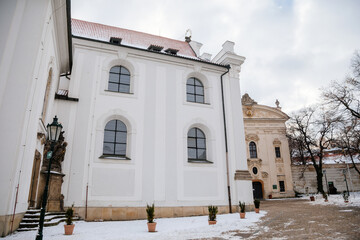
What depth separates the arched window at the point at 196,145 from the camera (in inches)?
632

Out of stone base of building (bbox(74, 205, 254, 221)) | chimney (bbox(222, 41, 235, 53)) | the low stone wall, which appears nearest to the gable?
the low stone wall

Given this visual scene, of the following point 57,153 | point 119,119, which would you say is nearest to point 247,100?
point 119,119

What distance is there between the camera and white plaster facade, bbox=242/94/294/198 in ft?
114

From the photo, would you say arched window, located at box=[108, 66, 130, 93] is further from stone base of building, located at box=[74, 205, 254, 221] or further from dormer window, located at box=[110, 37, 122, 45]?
stone base of building, located at box=[74, 205, 254, 221]

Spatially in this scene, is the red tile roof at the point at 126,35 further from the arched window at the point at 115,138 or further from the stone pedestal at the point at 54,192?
the stone pedestal at the point at 54,192

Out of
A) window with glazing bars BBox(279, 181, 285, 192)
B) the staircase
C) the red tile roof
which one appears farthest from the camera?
window with glazing bars BBox(279, 181, 285, 192)

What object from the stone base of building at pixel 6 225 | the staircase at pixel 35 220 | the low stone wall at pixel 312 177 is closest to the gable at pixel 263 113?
the low stone wall at pixel 312 177

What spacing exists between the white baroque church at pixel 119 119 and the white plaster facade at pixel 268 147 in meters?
19.9

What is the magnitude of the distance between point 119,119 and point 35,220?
6.83 m

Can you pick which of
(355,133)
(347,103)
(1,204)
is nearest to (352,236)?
(1,204)

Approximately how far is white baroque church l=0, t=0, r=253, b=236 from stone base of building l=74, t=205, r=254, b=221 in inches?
2.0

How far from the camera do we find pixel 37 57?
28.9 feet

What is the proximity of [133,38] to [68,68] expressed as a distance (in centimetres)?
631

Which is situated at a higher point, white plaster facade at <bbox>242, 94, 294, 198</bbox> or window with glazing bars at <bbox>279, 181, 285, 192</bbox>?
white plaster facade at <bbox>242, 94, 294, 198</bbox>
